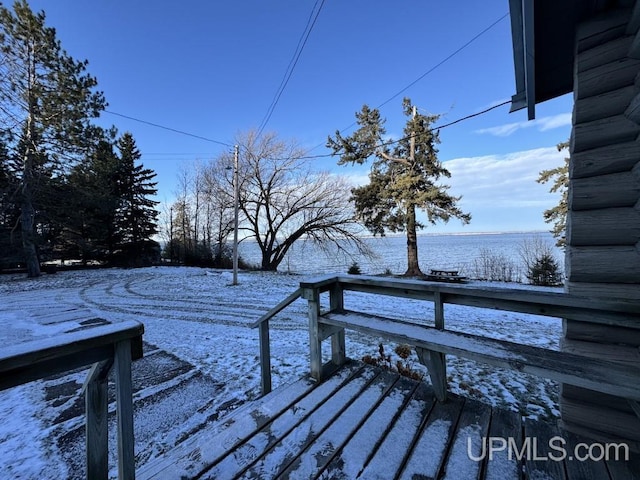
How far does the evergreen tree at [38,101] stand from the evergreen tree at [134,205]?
5.71m

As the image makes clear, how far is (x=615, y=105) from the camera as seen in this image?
1.67 metres

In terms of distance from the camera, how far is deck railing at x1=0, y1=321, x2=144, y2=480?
35.2 inches

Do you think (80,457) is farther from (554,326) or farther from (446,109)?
(446,109)

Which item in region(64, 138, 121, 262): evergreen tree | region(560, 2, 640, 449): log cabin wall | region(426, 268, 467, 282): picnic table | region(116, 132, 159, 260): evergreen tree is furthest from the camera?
region(116, 132, 159, 260): evergreen tree

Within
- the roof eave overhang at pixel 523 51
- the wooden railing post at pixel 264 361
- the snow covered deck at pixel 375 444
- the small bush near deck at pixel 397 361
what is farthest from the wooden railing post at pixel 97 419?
the roof eave overhang at pixel 523 51

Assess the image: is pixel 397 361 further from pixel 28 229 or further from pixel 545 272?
pixel 28 229

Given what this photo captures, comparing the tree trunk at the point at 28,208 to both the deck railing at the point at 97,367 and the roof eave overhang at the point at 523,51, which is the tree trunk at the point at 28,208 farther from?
the roof eave overhang at the point at 523,51

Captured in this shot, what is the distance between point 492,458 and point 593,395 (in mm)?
770

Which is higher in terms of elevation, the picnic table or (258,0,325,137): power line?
(258,0,325,137): power line

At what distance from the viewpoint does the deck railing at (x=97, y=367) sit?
35.2 inches

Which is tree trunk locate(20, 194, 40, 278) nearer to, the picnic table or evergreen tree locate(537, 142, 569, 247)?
the picnic table

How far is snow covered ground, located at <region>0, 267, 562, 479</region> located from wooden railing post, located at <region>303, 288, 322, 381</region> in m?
0.93

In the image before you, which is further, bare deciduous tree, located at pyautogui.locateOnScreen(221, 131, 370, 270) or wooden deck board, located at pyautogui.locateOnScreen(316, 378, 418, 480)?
bare deciduous tree, located at pyautogui.locateOnScreen(221, 131, 370, 270)

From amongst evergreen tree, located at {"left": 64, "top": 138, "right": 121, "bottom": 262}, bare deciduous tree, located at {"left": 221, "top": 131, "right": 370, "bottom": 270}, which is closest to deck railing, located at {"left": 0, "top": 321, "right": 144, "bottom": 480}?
bare deciduous tree, located at {"left": 221, "top": 131, "right": 370, "bottom": 270}
